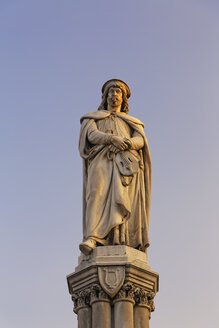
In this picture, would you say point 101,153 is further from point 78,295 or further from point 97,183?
point 78,295

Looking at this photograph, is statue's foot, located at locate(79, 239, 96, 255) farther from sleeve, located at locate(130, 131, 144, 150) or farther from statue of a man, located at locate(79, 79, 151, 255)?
sleeve, located at locate(130, 131, 144, 150)

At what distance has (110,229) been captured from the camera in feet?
56.4

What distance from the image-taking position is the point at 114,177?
17906 mm

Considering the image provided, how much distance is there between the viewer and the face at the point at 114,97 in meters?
19.4

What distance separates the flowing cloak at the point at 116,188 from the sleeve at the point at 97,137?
0.09m

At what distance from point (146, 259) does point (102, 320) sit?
1.95m

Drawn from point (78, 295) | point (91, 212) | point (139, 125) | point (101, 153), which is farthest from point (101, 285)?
point (139, 125)

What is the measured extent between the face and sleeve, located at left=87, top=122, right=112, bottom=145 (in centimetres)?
106

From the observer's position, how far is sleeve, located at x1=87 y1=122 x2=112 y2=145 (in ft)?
59.9

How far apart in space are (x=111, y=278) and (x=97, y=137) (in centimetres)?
373

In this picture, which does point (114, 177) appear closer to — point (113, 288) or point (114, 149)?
point (114, 149)

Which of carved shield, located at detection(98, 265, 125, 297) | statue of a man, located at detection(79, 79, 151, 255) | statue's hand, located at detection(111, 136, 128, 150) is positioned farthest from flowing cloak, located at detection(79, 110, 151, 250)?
carved shield, located at detection(98, 265, 125, 297)

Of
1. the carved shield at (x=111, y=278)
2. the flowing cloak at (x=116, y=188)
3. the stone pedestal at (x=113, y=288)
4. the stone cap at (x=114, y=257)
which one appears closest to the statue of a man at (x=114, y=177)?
the flowing cloak at (x=116, y=188)

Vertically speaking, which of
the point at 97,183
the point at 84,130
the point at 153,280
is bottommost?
the point at 153,280
